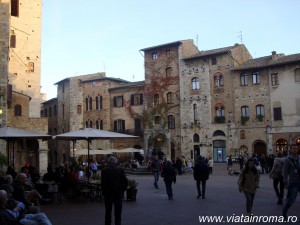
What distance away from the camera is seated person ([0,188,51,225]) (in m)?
6.32

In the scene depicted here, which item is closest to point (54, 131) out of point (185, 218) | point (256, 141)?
point (256, 141)

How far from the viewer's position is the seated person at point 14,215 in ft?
20.7

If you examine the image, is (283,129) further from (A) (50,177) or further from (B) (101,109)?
(A) (50,177)

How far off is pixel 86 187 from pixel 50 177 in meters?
1.46

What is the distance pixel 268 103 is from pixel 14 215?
34796 millimetres

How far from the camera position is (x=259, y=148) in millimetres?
38562

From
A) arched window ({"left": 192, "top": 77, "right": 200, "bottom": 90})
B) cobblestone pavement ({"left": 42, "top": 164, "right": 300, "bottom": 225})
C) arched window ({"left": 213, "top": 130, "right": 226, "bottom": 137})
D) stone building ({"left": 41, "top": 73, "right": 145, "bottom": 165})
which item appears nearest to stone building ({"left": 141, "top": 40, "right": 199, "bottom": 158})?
arched window ({"left": 192, "top": 77, "right": 200, "bottom": 90})

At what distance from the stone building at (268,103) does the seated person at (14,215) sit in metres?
32.6

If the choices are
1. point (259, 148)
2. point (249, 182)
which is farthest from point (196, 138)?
point (249, 182)

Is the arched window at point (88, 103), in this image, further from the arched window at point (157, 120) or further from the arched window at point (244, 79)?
the arched window at point (244, 79)

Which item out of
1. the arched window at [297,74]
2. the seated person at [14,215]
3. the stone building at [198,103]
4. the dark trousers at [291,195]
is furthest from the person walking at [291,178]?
the arched window at [297,74]

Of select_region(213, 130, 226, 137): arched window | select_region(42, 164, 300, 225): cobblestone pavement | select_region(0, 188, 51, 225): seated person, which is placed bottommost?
select_region(42, 164, 300, 225): cobblestone pavement

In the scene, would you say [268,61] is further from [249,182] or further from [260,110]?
[249,182]

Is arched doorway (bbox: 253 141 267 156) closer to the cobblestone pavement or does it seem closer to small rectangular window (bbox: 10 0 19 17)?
the cobblestone pavement
